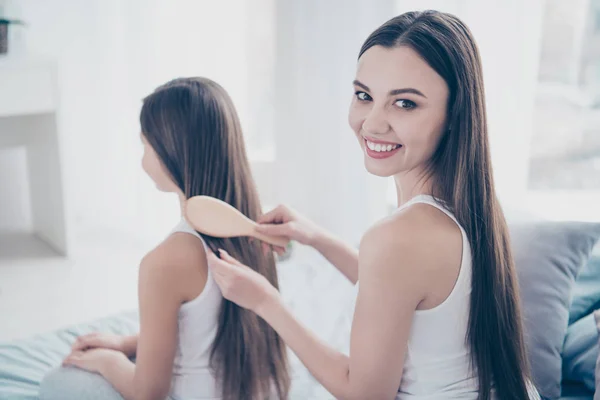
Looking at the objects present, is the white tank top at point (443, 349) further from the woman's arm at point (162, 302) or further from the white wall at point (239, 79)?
the white wall at point (239, 79)

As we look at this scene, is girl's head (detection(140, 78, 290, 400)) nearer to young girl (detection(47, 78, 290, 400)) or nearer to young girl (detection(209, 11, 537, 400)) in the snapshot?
young girl (detection(47, 78, 290, 400))

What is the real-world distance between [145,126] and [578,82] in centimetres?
173

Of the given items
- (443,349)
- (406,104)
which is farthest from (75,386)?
(406,104)

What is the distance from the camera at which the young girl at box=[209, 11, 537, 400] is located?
926 millimetres

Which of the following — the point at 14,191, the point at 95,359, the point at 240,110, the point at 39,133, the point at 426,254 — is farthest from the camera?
the point at 240,110

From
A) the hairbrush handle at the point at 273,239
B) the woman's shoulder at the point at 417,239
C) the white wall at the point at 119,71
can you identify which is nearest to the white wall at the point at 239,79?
the white wall at the point at 119,71

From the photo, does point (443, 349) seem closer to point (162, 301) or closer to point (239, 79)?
point (162, 301)

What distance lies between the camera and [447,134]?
97cm

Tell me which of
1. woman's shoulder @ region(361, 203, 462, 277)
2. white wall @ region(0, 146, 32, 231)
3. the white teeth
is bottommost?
white wall @ region(0, 146, 32, 231)

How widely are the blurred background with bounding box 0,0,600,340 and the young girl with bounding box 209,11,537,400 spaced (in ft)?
2.73

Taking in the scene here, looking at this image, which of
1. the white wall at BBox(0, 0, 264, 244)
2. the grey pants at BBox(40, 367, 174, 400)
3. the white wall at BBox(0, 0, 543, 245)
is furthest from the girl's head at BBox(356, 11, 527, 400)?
the white wall at BBox(0, 0, 264, 244)

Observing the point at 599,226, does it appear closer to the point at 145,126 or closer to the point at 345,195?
the point at 145,126

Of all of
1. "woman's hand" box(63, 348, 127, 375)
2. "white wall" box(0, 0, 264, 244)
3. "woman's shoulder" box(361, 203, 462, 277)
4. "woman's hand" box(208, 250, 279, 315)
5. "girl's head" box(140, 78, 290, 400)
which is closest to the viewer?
"woman's shoulder" box(361, 203, 462, 277)

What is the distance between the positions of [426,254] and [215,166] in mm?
395
